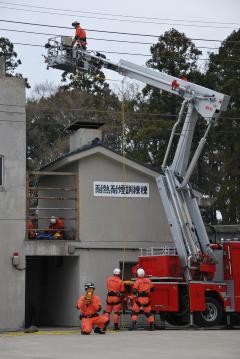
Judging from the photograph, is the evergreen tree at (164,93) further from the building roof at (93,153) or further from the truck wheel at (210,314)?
the truck wheel at (210,314)

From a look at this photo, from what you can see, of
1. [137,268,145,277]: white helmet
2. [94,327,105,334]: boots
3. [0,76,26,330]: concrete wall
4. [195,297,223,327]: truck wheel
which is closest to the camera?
[94,327,105,334]: boots

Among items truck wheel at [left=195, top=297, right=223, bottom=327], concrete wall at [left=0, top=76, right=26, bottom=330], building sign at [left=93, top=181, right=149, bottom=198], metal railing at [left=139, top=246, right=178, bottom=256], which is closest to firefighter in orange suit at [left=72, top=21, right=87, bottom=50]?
concrete wall at [left=0, top=76, right=26, bottom=330]

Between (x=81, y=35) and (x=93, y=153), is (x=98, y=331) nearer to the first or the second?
(x=93, y=153)

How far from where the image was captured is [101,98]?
56.2 metres

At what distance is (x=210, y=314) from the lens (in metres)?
24.6

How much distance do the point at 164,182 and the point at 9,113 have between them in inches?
221

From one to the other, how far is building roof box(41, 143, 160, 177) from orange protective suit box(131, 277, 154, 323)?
20.6 ft

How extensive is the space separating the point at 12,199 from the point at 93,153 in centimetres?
346

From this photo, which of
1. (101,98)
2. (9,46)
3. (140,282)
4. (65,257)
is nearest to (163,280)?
(140,282)

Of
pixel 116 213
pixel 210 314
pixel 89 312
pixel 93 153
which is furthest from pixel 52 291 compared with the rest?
pixel 89 312

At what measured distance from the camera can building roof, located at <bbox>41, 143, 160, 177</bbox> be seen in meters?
27.8

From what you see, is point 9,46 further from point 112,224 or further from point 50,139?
point 112,224

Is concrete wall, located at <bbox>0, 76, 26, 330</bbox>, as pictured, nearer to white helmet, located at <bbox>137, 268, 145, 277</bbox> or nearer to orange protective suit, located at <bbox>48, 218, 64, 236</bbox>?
orange protective suit, located at <bbox>48, 218, 64, 236</bbox>

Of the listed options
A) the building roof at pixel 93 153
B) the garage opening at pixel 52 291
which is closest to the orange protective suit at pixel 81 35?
the building roof at pixel 93 153
